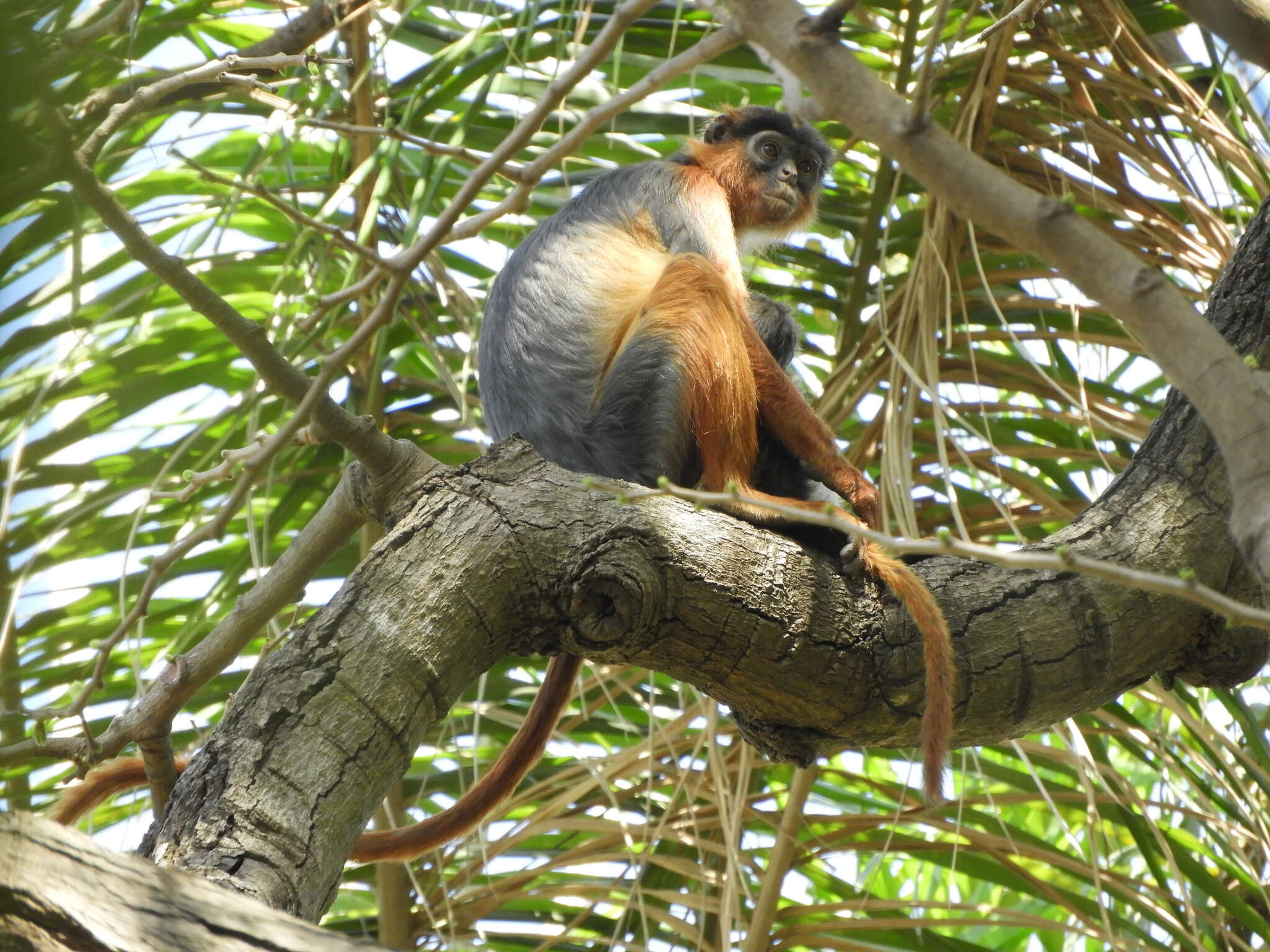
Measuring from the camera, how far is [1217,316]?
9.68ft

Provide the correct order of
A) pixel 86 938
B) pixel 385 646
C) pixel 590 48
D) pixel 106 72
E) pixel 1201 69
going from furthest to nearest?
pixel 1201 69, pixel 590 48, pixel 385 646, pixel 86 938, pixel 106 72

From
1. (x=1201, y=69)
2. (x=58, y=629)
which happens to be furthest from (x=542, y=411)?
(x=1201, y=69)

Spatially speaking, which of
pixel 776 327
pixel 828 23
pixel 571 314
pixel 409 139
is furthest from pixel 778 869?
pixel 828 23

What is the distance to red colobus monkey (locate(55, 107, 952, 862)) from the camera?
3182 millimetres

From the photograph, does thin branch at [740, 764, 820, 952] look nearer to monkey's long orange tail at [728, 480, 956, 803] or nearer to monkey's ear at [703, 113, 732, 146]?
monkey's long orange tail at [728, 480, 956, 803]

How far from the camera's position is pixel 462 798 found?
3074 millimetres

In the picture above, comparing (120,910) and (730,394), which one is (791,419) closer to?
(730,394)

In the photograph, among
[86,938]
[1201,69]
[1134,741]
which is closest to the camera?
[86,938]

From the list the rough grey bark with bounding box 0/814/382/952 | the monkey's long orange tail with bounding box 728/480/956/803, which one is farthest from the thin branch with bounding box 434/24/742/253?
the rough grey bark with bounding box 0/814/382/952

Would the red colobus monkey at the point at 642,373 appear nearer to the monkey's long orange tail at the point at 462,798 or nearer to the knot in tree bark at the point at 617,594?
the monkey's long orange tail at the point at 462,798

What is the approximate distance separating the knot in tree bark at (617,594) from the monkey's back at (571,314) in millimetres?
948

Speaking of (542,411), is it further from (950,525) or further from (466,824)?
(950,525)

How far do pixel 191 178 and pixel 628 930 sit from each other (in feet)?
10.9

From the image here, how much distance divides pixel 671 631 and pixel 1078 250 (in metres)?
1.28
